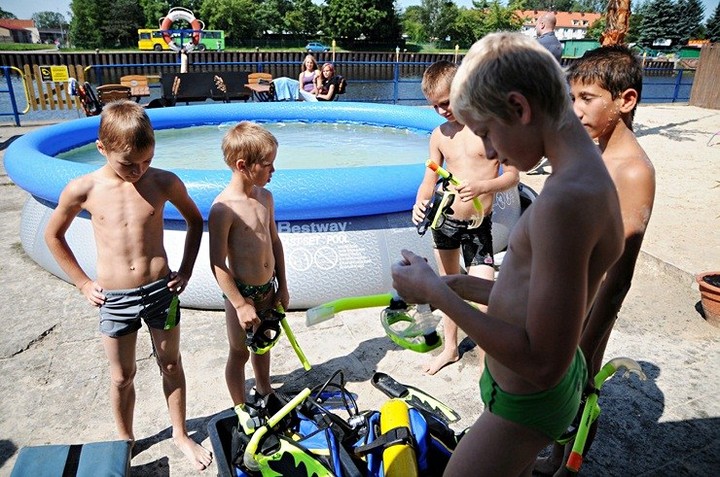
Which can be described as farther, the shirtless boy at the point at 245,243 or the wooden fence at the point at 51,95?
the wooden fence at the point at 51,95

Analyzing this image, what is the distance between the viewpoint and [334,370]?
10.7 feet

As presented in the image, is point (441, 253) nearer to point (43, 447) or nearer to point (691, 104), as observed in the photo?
point (43, 447)

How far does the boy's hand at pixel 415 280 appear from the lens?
4.48ft

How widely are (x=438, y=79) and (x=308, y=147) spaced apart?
5497 millimetres

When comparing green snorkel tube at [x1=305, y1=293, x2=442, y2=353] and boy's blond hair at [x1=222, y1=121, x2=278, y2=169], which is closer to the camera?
green snorkel tube at [x1=305, y1=293, x2=442, y2=353]

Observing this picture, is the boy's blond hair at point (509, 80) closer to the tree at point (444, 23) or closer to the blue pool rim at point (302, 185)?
the blue pool rim at point (302, 185)

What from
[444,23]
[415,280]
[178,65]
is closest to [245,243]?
[415,280]

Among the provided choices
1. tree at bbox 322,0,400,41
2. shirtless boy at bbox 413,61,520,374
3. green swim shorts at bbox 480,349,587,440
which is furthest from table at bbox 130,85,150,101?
tree at bbox 322,0,400,41

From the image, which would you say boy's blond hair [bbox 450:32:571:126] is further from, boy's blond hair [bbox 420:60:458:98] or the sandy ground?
the sandy ground

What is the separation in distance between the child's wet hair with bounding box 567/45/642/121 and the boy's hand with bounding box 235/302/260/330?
176cm

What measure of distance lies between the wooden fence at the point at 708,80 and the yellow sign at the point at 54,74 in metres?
18.2

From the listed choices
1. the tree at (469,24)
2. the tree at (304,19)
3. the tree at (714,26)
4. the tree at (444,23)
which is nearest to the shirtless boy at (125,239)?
the tree at (714,26)

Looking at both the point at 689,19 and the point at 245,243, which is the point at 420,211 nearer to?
the point at 245,243

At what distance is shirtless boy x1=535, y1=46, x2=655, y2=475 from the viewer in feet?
6.35
